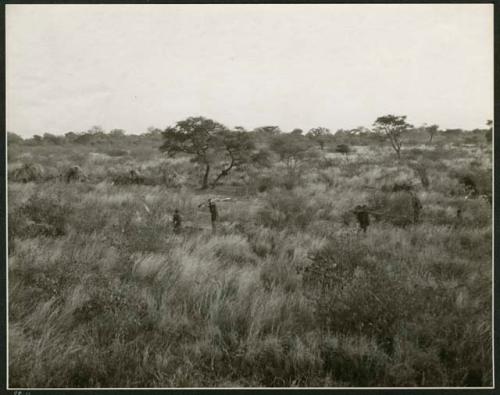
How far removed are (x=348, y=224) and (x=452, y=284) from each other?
8.58 feet

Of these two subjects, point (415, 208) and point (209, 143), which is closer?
point (415, 208)

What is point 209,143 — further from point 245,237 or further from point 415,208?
point 415,208

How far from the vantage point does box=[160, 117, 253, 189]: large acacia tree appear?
33.6ft

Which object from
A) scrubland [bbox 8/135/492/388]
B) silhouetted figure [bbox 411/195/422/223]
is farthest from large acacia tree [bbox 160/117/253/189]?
silhouetted figure [bbox 411/195/422/223]

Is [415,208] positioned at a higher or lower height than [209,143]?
lower

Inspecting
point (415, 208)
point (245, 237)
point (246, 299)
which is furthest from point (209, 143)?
point (246, 299)

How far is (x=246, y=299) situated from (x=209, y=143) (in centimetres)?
752

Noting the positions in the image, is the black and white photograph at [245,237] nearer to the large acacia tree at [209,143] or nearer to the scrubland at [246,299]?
the scrubland at [246,299]

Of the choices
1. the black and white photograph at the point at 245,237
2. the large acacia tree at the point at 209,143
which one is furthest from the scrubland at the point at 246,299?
the large acacia tree at the point at 209,143

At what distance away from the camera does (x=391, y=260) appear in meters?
4.91

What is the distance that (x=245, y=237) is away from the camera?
6.13m

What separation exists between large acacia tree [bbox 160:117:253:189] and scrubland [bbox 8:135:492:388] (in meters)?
3.67
